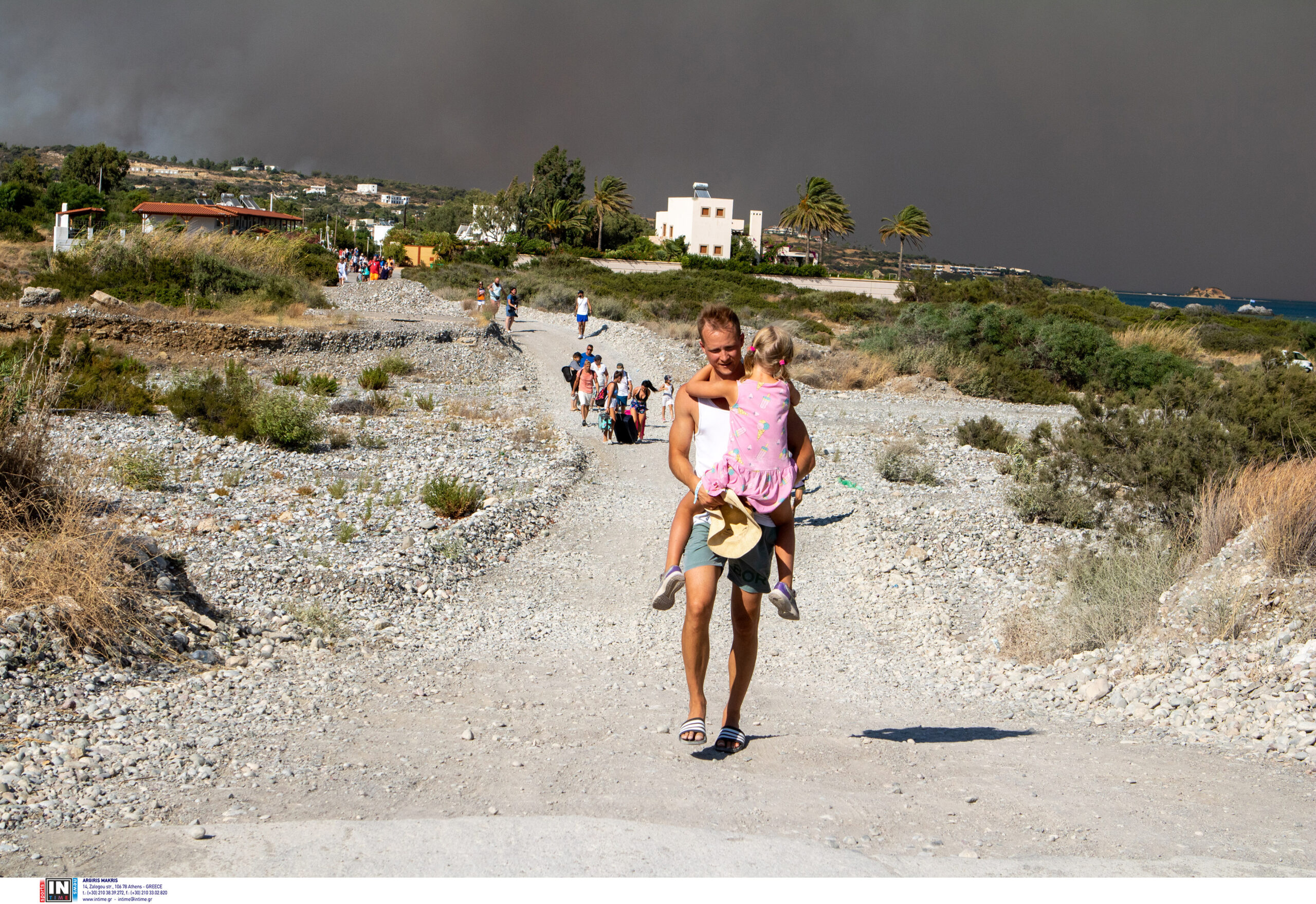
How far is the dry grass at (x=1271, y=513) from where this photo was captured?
18.9ft

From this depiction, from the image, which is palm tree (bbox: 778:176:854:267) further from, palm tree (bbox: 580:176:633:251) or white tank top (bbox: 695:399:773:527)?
white tank top (bbox: 695:399:773:527)

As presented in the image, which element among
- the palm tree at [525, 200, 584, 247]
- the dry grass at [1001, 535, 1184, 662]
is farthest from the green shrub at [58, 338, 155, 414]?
the palm tree at [525, 200, 584, 247]

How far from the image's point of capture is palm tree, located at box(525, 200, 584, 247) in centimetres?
7850

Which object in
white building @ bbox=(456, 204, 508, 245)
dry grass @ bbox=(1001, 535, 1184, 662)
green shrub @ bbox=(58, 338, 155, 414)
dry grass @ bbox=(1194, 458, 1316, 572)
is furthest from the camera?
white building @ bbox=(456, 204, 508, 245)

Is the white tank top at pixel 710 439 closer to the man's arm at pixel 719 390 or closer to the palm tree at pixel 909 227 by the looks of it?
the man's arm at pixel 719 390

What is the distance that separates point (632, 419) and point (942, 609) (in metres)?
8.45

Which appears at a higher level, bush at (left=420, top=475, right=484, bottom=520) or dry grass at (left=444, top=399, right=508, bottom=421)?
dry grass at (left=444, top=399, right=508, bottom=421)

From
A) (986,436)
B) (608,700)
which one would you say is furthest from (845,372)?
(608,700)

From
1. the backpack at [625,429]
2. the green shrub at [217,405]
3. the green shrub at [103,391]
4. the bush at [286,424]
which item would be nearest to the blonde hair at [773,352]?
the bush at [286,424]

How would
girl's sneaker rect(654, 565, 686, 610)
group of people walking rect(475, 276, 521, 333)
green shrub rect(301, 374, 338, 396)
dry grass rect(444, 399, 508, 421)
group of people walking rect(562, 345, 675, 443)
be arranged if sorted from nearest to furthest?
girl's sneaker rect(654, 565, 686, 610), group of people walking rect(562, 345, 675, 443), dry grass rect(444, 399, 508, 421), green shrub rect(301, 374, 338, 396), group of people walking rect(475, 276, 521, 333)

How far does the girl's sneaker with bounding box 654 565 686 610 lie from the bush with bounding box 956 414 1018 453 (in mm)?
13430

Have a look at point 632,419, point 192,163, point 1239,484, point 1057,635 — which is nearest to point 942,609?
point 1057,635

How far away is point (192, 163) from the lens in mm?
174125

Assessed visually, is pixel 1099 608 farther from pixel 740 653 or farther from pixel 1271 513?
pixel 740 653
